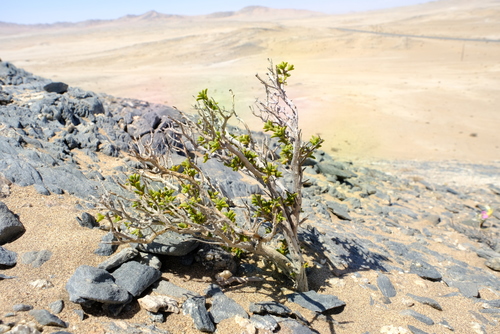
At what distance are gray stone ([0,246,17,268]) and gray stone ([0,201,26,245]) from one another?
27 centimetres

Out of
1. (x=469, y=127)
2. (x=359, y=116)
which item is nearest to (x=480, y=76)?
(x=469, y=127)

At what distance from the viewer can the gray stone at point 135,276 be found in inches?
141

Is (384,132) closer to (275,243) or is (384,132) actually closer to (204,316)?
(275,243)

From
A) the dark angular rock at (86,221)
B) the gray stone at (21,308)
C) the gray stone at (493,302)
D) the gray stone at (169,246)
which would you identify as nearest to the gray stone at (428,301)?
the gray stone at (493,302)

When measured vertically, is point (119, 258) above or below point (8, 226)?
below

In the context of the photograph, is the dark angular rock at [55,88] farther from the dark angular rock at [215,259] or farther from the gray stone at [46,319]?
the gray stone at [46,319]

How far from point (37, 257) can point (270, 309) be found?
2.57 meters

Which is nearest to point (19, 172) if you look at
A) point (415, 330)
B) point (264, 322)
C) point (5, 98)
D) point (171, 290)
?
point (171, 290)

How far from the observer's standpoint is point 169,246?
13.6ft

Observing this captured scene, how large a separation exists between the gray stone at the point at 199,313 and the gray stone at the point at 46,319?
112cm

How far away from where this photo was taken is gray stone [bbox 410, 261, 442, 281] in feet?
17.6

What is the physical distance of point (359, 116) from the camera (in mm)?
17906

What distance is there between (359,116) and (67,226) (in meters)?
16.0

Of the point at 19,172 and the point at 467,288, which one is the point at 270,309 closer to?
the point at 467,288
